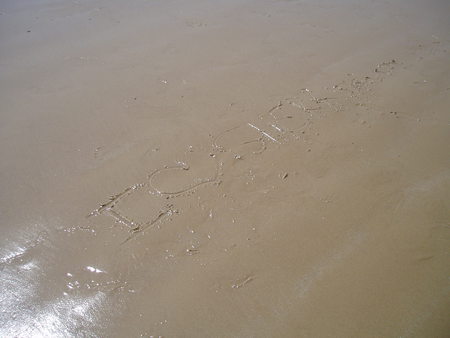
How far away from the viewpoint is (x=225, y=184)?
2.88m

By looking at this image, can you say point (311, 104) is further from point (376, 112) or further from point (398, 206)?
point (398, 206)

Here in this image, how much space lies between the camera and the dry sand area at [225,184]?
7.02ft

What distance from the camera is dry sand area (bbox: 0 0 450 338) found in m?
2.14

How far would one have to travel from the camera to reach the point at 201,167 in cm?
304

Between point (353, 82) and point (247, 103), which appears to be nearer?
point (247, 103)

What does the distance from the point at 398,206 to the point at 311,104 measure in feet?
4.78

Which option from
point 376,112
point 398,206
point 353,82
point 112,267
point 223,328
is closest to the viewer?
point 223,328

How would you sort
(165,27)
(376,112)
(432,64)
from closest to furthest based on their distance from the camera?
(376,112), (432,64), (165,27)

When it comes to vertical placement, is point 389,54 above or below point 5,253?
above

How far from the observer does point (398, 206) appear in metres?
2.70

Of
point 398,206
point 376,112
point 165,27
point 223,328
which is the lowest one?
point 223,328

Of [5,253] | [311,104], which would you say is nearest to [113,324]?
[5,253]

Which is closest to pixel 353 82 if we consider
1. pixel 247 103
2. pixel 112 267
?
pixel 247 103

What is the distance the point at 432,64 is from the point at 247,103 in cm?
250
